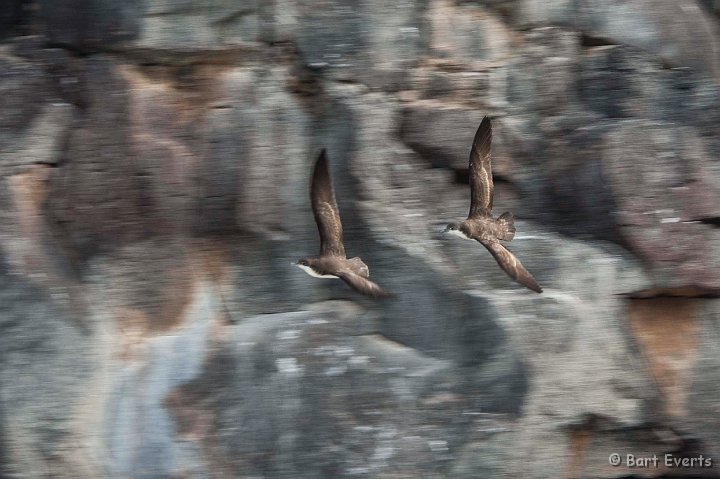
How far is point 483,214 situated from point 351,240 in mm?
882

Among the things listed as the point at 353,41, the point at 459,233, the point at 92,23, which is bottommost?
the point at 459,233

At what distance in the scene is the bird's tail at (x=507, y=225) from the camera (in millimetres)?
5637

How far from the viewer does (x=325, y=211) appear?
17.9 ft

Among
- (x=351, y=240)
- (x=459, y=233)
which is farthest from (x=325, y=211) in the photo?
(x=459, y=233)

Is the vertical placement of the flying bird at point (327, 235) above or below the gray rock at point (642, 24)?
below

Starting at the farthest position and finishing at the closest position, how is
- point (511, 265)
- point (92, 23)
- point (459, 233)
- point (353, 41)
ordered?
point (353, 41), point (92, 23), point (459, 233), point (511, 265)

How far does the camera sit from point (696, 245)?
5.79 m

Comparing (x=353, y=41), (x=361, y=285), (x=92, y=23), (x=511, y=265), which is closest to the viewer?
(x=361, y=285)

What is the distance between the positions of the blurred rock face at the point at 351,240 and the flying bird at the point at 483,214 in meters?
0.26

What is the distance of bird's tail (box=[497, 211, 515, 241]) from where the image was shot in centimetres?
564

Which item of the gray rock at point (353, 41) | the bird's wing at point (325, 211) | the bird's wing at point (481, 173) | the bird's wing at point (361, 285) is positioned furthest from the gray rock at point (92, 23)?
the bird's wing at point (481, 173)

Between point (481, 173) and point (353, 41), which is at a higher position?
point (353, 41)

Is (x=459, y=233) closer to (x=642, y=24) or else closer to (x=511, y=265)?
(x=511, y=265)

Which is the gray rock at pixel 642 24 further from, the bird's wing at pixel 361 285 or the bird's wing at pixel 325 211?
the bird's wing at pixel 361 285
